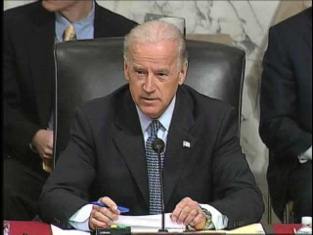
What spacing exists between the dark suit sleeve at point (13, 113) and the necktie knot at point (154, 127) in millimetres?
524

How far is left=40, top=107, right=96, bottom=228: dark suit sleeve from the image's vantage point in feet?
4.40

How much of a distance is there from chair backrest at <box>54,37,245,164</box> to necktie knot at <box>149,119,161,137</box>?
171 millimetres

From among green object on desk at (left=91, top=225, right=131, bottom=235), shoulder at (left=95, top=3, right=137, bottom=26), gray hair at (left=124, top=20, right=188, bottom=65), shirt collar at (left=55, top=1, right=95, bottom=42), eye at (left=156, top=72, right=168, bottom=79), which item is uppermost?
shoulder at (left=95, top=3, right=137, bottom=26)

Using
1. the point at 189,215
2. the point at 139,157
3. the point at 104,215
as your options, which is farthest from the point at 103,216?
the point at 139,157

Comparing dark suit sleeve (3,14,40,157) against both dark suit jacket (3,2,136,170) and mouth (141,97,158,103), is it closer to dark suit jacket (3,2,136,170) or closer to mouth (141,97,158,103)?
dark suit jacket (3,2,136,170)

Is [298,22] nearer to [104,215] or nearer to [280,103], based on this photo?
[280,103]

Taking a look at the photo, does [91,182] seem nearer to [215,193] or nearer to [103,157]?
[103,157]

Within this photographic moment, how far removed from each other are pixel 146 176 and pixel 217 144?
0.41 feet

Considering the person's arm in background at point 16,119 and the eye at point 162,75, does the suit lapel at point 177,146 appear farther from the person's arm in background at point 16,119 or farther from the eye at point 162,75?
the person's arm in background at point 16,119

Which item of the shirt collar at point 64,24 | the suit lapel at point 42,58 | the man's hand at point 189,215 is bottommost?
the man's hand at point 189,215

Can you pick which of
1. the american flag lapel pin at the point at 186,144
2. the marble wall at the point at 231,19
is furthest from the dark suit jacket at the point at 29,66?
the american flag lapel pin at the point at 186,144

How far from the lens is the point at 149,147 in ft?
4.73

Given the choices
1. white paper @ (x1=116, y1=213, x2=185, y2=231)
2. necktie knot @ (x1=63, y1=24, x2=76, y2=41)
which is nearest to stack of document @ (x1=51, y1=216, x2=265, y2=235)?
white paper @ (x1=116, y1=213, x2=185, y2=231)

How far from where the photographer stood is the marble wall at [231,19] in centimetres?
196
